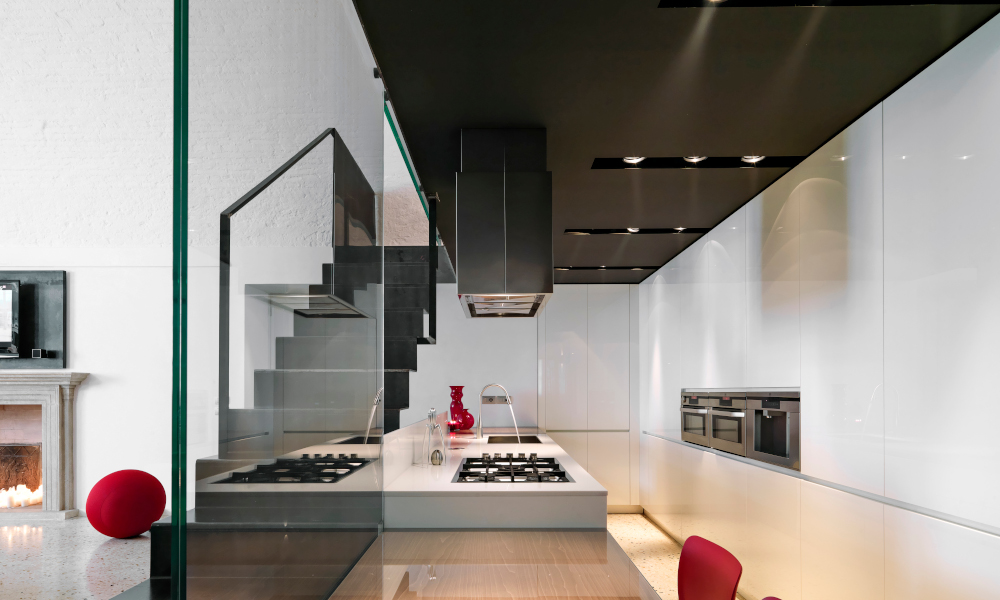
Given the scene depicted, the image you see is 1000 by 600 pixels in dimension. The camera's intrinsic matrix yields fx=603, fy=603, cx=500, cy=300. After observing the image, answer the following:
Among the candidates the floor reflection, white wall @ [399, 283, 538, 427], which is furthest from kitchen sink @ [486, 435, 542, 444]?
the floor reflection

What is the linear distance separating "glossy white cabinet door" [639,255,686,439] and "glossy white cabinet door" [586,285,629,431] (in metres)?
0.21

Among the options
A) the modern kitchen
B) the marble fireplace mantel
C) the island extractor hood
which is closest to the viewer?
the modern kitchen

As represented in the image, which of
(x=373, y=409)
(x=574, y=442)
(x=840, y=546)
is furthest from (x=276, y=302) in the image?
(x=574, y=442)

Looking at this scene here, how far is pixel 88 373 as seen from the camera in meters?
4.25

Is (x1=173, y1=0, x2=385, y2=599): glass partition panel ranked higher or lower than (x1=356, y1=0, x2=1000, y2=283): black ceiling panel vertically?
lower

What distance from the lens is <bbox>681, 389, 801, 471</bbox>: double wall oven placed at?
10.6 feet

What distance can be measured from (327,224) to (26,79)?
131 inches

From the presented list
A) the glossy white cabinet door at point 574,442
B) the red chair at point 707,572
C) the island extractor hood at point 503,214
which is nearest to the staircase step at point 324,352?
the island extractor hood at point 503,214

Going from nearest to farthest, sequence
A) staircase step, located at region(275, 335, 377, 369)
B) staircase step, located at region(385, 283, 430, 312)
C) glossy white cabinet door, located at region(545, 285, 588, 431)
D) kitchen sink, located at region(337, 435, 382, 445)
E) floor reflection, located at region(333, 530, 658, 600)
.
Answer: staircase step, located at region(275, 335, 377, 369) < kitchen sink, located at region(337, 435, 382, 445) < floor reflection, located at region(333, 530, 658, 600) < staircase step, located at region(385, 283, 430, 312) < glossy white cabinet door, located at region(545, 285, 588, 431)

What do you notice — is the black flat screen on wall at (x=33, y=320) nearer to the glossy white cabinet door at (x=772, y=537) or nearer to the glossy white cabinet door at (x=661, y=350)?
the glossy white cabinet door at (x=772, y=537)

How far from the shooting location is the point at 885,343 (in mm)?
2383

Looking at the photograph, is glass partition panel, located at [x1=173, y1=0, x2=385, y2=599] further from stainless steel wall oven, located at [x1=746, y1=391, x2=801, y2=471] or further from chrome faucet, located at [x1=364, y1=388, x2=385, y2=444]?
stainless steel wall oven, located at [x1=746, y1=391, x2=801, y2=471]

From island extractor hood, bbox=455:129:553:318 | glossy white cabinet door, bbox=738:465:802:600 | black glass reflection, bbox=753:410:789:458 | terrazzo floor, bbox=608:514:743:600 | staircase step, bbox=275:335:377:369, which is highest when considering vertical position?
island extractor hood, bbox=455:129:553:318

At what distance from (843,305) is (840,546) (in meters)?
1.07
